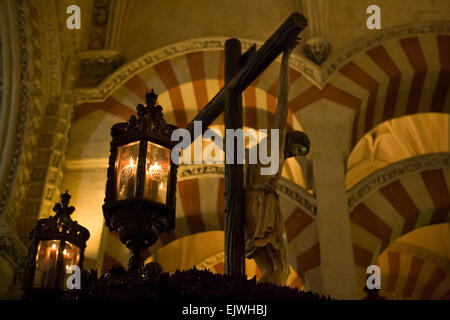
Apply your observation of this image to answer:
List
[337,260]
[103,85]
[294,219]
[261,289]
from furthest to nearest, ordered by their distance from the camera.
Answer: [103,85]
[294,219]
[337,260]
[261,289]

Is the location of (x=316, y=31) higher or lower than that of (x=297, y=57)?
higher

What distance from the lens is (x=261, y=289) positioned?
221cm

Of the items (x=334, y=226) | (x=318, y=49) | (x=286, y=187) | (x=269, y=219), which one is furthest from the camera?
(x=318, y=49)

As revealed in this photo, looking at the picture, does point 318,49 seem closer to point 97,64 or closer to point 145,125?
point 97,64

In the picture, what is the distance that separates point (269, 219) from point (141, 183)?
0.75m

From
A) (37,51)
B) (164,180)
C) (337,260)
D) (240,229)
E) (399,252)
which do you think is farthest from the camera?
(399,252)

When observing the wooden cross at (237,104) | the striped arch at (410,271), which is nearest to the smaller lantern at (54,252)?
the wooden cross at (237,104)

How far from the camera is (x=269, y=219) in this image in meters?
3.11

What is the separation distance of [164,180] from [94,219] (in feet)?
12.2

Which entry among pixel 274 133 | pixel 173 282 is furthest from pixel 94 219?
pixel 173 282

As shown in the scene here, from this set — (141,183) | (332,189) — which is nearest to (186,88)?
(332,189)

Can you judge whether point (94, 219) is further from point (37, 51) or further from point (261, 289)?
point (261, 289)

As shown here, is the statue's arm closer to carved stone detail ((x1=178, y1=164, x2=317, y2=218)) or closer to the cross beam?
the cross beam

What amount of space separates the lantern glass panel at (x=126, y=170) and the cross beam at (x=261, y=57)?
815 millimetres
